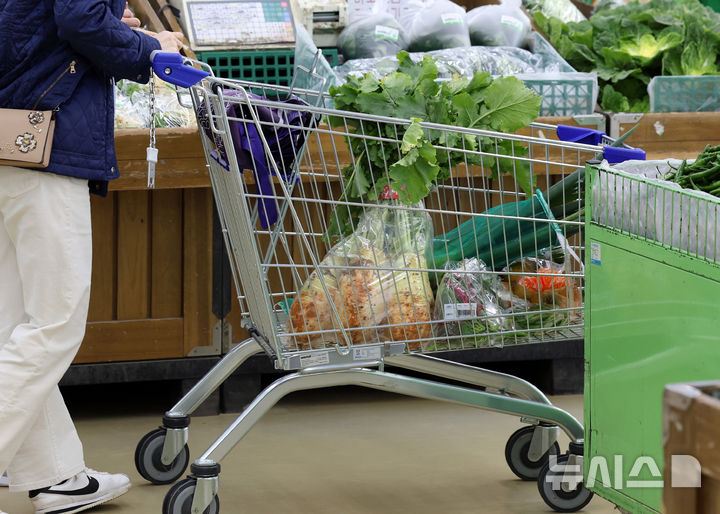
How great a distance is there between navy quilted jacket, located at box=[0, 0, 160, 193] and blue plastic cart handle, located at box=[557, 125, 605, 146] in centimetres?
112

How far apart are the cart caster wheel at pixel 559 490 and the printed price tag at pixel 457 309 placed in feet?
1.61

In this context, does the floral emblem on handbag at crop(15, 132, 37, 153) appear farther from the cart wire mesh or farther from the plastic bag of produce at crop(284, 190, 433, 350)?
the plastic bag of produce at crop(284, 190, 433, 350)

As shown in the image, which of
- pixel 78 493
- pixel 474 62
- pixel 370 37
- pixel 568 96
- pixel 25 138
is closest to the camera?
pixel 25 138

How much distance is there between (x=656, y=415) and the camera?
6.53 feet

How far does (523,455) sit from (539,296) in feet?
2.08

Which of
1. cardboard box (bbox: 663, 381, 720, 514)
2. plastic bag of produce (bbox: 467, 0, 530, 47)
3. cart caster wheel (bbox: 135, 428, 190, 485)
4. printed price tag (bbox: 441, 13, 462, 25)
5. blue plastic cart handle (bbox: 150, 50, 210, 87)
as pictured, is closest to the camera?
cardboard box (bbox: 663, 381, 720, 514)

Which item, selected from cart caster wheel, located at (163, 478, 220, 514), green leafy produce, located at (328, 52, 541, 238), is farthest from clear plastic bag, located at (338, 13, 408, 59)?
cart caster wheel, located at (163, 478, 220, 514)

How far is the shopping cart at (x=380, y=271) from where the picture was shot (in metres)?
2.37

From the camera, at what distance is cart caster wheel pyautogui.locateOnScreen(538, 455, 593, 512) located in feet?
8.64

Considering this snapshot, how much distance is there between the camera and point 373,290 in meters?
2.51

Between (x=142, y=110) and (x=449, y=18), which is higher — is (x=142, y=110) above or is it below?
below

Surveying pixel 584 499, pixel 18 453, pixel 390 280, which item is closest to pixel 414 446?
pixel 584 499

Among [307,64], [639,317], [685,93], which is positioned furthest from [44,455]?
[685,93]

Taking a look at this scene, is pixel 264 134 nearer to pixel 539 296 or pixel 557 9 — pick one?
pixel 539 296
